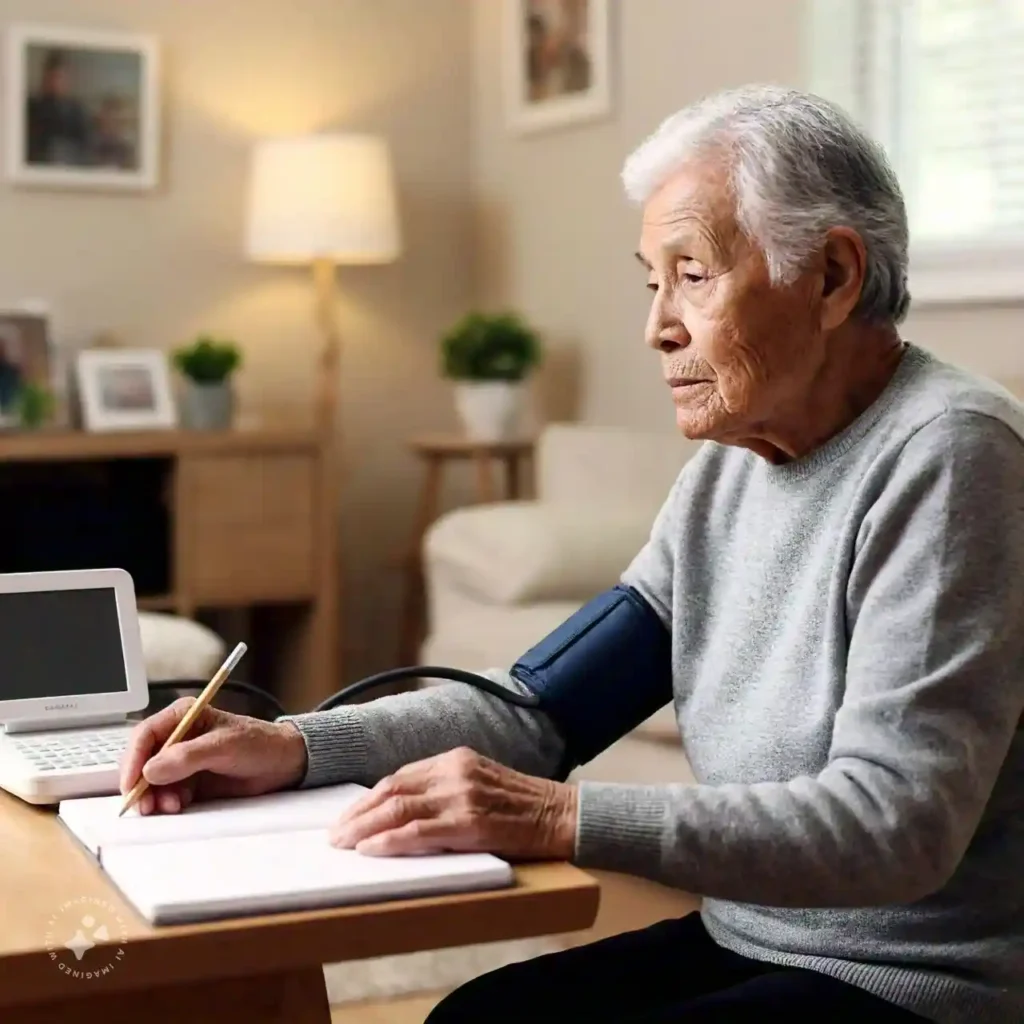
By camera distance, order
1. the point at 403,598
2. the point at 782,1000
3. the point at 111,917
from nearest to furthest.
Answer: the point at 111,917, the point at 782,1000, the point at 403,598

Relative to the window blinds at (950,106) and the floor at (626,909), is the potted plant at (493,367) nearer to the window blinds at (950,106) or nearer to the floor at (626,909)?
the window blinds at (950,106)

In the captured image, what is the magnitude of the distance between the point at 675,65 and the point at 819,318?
2.78 meters

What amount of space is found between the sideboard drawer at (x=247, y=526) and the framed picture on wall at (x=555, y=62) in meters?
1.14

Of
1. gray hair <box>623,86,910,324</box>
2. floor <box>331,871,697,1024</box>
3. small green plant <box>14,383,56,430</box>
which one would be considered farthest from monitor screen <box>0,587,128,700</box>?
small green plant <box>14,383,56,430</box>

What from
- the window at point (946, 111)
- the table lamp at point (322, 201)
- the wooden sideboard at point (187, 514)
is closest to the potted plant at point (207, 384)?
the wooden sideboard at point (187, 514)

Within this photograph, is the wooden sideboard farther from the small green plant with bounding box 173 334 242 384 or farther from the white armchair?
the white armchair

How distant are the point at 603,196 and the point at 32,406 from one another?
1.48 metres

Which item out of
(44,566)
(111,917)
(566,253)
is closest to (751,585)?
(111,917)

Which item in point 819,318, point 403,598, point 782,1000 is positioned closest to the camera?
point 782,1000

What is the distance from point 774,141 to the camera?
123cm

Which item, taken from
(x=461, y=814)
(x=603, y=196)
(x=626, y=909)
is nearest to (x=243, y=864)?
(x=461, y=814)

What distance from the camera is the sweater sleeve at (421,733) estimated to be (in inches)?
48.0

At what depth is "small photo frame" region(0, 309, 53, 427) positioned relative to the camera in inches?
154

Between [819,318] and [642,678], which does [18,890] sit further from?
[819,318]
